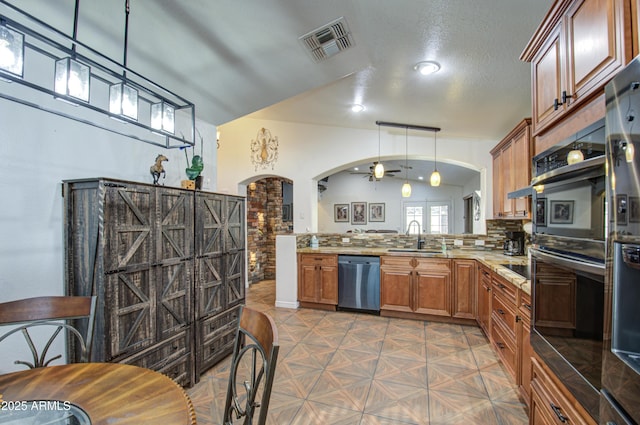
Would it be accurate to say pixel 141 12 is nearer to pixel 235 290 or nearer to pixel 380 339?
pixel 235 290

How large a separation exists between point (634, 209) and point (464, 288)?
126 inches

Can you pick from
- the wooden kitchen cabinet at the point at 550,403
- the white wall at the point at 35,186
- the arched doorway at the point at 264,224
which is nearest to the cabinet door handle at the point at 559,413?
the wooden kitchen cabinet at the point at 550,403

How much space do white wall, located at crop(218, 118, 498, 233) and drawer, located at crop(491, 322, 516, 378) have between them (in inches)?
71.2

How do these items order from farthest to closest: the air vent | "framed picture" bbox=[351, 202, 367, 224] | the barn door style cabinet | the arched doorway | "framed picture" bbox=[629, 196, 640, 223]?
"framed picture" bbox=[351, 202, 367, 224]
the arched doorway
the air vent
the barn door style cabinet
"framed picture" bbox=[629, 196, 640, 223]

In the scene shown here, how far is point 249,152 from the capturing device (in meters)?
5.01

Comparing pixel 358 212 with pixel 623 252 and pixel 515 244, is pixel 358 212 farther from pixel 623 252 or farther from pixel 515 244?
pixel 623 252

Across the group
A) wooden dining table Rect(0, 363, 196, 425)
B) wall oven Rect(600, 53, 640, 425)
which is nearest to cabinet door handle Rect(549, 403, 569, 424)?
wall oven Rect(600, 53, 640, 425)

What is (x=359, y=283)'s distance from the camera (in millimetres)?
4047

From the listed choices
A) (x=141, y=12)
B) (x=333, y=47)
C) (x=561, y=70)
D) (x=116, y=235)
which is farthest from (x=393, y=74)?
(x=116, y=235)

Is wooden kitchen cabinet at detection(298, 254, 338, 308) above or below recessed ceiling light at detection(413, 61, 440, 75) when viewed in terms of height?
below

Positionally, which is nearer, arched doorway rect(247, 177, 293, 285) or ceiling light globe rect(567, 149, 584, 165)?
ceiling light globe rect(567, 149, 584, 165)

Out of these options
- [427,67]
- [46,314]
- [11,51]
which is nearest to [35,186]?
[46,314]

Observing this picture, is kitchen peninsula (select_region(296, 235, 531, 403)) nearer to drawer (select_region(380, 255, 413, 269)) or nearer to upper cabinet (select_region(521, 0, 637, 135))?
drawer (select_region(380, 255, 413, 269))

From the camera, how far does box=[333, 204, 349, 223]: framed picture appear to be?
32.9ft
